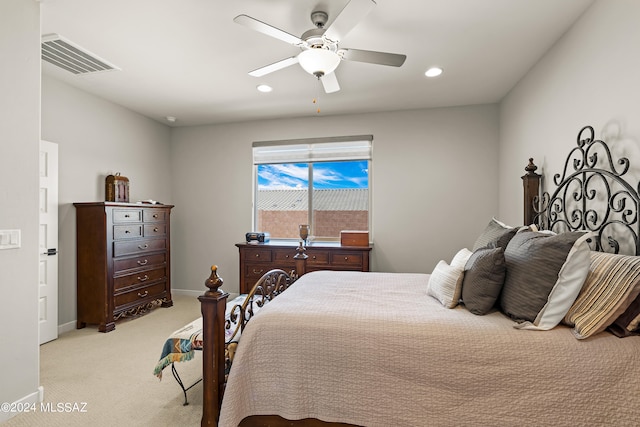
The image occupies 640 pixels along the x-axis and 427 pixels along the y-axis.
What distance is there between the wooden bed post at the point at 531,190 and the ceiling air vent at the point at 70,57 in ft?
12.8

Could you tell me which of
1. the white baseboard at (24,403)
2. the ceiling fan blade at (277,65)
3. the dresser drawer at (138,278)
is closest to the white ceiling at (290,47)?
the ceiling fan blade at (277,65)

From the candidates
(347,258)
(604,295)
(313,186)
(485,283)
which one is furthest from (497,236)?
(313,186)

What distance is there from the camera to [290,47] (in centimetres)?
266

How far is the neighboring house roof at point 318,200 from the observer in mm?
4465

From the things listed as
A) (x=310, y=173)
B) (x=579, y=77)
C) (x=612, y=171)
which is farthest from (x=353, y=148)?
(x=612, y=171)

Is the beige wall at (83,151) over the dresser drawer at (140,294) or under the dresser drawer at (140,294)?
over

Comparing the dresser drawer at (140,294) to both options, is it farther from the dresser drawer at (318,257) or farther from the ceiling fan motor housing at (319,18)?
the ceiling fan motor housing at (319,18)

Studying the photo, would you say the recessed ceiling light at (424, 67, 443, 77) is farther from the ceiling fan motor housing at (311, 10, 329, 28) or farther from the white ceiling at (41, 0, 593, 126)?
the ceiling fan motor housing at (311, 10, 329, 28)

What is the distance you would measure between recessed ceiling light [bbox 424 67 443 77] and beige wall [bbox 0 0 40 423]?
3077 millimetres

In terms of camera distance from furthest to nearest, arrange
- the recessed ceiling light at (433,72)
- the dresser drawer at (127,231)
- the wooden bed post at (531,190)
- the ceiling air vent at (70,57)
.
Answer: the dresser drawer at (127,231), the recessed ceiling light at (433,72), the wooden bed post at (531,190), the ceiling air vent at (70,57)

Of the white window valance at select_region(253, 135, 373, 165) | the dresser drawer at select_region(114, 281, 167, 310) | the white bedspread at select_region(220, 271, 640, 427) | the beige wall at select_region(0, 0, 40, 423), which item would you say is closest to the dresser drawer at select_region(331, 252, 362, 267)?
the white window valance at select_region(253, 135, 373, 165)

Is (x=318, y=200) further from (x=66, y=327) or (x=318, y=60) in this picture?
(x=66, y=327)

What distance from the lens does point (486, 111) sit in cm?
398

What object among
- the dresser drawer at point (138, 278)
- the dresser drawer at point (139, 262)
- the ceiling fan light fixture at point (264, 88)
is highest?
the ceiling fan light fixture at point (264, 88)
